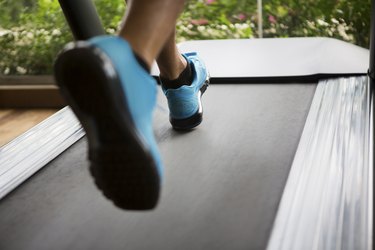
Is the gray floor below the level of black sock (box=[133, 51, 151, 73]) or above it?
below

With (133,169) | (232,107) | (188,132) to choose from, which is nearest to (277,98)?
(232,107)

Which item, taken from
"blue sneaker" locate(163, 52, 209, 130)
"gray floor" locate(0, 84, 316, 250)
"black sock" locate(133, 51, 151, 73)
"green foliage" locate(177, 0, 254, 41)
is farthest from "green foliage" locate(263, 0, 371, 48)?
"black sock" locate(133, 51, 151, 73)

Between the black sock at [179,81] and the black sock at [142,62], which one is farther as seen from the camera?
the black sock at [179,81]

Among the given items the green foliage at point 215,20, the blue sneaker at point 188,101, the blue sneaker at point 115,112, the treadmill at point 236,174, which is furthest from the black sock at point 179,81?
the green foliage at point 215,20

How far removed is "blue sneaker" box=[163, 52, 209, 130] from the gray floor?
4 cm

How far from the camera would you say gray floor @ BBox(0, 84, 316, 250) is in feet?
3.38

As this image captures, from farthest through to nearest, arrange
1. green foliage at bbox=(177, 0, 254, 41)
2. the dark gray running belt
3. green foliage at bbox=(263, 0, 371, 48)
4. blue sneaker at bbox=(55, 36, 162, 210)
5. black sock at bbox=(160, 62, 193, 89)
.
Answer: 1. green foliage at bbox=(177, 0, 254, 41)
2. green foliage at bbox=(263, 0, 371, 48)
3. black sock at bbox=(160, 62, 193, 89)
4. the dark gray running belt
5. blue sneaker at bbox=(55, 36, 162, 210)

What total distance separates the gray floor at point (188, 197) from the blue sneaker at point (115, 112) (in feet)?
0.78

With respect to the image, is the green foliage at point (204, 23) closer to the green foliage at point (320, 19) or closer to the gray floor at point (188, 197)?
the green foliage at point (320, 19)

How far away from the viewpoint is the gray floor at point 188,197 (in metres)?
1.03

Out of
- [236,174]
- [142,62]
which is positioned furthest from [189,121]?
[142,62]

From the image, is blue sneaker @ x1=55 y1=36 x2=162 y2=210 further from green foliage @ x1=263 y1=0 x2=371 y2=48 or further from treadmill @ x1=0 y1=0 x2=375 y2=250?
green foliage @ x1=263 y1=0 x2=371 y2=48

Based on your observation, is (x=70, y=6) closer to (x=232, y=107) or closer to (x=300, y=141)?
(x=232, y=107)

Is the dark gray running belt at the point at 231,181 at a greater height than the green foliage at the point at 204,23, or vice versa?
the dark gray running belt at the point at 231,181
